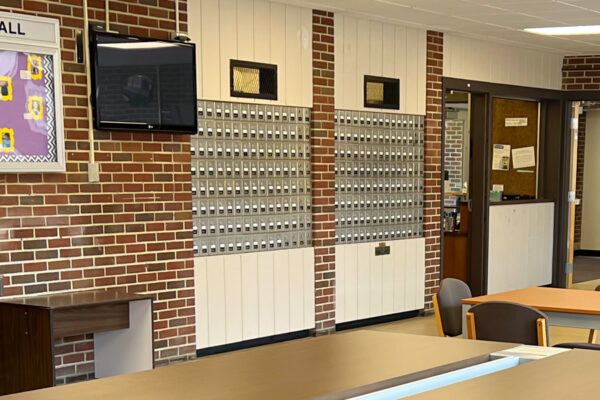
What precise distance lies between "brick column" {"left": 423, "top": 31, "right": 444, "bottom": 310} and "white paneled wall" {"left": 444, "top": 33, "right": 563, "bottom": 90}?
0.20 m

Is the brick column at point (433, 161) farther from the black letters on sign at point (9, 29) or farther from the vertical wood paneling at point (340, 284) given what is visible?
the black letters on sign at point (9, 29)

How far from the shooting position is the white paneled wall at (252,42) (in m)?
5.86

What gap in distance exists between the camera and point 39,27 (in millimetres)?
4809

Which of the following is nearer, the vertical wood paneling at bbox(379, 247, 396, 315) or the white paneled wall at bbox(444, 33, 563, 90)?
the vertical wood paneling at bbox(379, 247, 396, 315)

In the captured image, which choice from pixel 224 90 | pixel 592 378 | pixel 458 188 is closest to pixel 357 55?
pixel 224 90

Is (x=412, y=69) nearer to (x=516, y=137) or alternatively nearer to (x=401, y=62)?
(x=401, y=62)

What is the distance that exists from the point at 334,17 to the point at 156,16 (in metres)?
1.95

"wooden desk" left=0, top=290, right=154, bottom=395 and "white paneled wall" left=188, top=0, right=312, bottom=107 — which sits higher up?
"white paneled wall" left=188, top=0, right=312, bottom=107

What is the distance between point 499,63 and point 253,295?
4351mm

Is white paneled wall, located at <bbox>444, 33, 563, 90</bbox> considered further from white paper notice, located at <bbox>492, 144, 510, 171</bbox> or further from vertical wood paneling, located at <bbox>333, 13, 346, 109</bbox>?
vertical wood paneling, located at <bbox>333, 13, 346, 109</bbox>

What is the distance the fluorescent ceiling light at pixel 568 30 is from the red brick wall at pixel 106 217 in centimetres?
397

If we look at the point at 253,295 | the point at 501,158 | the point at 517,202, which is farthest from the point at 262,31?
the point at 517,202

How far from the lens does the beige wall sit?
12898mm

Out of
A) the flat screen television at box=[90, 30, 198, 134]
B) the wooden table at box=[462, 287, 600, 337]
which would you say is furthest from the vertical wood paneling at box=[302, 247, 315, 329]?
the wooden table at box=[462, 287, 600, 337]
